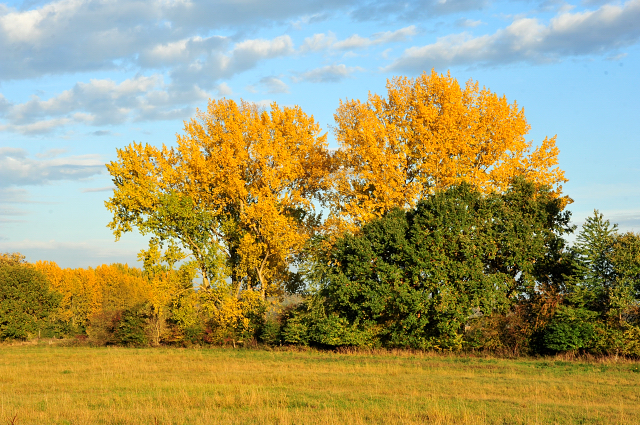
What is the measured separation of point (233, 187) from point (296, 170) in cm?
450

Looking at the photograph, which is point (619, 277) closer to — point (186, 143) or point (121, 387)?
point (121, 387)

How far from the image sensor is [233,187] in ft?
117

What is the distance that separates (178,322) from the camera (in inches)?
1427

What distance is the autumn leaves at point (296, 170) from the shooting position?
3309 cm

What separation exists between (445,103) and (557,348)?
50.4 ft

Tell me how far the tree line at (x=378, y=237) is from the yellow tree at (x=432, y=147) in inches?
3.8

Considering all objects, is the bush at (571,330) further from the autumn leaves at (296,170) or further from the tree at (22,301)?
the tree at (22,301)

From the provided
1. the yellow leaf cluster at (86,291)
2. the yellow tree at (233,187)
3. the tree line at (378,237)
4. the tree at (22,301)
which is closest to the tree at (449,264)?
the tree line at (378,237)

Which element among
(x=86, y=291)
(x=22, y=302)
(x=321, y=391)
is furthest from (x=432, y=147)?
(x=86, y=291)

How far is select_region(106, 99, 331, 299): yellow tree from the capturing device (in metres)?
35.4

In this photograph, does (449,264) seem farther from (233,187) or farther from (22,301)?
(22,301)

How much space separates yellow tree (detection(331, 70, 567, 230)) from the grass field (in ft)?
34.4

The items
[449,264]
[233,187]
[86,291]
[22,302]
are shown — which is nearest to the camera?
[449,264]

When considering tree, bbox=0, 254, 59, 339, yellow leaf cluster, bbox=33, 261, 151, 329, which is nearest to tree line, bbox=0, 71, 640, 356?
tree, bbox=0, 254, 59, 339
